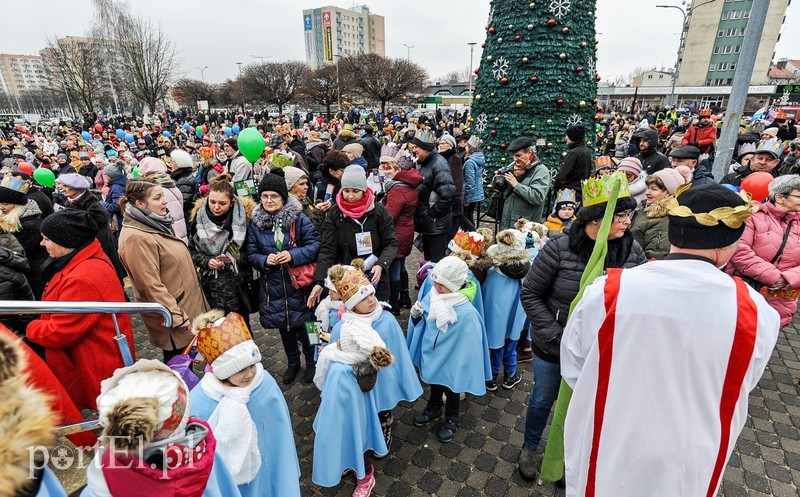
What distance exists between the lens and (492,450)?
3285 millimetres

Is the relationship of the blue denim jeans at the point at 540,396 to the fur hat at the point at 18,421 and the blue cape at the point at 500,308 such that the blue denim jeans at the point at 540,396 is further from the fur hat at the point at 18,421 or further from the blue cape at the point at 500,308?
the fur hat at the point at 18,421

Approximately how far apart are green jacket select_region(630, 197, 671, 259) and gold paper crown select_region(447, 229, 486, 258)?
1.48m

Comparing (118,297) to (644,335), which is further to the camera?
(118,297)

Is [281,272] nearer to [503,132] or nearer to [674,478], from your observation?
[674,478]

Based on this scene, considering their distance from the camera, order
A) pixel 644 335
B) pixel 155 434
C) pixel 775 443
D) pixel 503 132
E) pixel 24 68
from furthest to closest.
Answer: pixel 24 68, pixel 503 132, pixel 775 443, pixel 644 335, pixel 155 434

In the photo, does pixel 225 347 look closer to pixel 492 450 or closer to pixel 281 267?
pixel 281 267

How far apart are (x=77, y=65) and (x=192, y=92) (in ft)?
69.6

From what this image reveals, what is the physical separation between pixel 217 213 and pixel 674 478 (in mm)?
3747

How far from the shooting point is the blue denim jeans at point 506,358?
4.05m

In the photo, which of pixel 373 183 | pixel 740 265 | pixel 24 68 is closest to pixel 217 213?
pixel 373 183

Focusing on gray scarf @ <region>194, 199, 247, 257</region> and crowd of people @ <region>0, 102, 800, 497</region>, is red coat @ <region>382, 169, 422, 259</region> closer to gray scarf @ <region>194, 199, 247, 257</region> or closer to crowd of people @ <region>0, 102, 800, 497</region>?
crowd of people @ <region>0, 102, 800, 497</region>

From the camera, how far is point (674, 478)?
174 cm

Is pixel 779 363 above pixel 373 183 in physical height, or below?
below

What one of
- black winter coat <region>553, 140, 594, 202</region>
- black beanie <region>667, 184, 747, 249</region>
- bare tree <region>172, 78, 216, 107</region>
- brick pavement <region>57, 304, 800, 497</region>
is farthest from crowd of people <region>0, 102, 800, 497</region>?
bare tree <region>172, 78, 216, 107</region>
